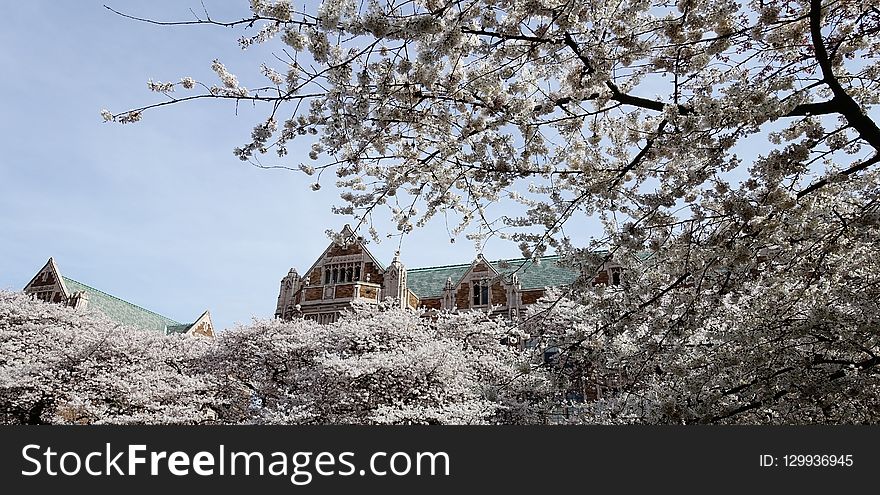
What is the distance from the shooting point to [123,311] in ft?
114

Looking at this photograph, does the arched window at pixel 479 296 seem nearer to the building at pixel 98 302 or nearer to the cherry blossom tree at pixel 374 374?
the cherry blossom tree at pixel 374 374

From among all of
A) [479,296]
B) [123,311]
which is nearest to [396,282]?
[479,296]

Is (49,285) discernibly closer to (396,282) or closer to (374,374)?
(396,282)

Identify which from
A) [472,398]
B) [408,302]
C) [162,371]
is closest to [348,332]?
[472,398]

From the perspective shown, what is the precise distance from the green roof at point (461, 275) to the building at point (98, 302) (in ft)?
36.9

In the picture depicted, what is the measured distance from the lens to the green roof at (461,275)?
26403mm

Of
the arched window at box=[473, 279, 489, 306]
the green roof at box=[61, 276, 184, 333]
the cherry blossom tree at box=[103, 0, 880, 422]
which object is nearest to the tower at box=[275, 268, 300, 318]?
the arched window at box=[473, 279, 489, 306]

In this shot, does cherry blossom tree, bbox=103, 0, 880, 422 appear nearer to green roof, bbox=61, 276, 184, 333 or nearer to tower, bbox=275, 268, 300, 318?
tower, bbox=275, 268, 300, 318

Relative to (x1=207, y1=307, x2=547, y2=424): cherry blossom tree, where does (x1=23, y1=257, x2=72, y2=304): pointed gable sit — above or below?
above

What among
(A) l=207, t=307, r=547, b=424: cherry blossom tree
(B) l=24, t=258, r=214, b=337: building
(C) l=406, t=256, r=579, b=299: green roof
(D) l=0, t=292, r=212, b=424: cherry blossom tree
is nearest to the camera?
(A) l=207, t=307, r=547, b=424: cherry blossom tree

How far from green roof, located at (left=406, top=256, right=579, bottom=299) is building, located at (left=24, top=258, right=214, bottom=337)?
36.9ft

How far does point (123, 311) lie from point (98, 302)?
2308 mm

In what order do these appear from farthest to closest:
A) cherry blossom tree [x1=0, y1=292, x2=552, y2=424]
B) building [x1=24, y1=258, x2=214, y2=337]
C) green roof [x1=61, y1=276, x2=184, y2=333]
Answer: green roof [x1=61, y1=276, x2=184, y2=333] < building [x1=24, y1=258, x2=214, y2=337] < cherry blossom tree [x1=0, y1=292, x2=552, y2=424]

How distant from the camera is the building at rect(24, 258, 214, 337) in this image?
96.9ft
